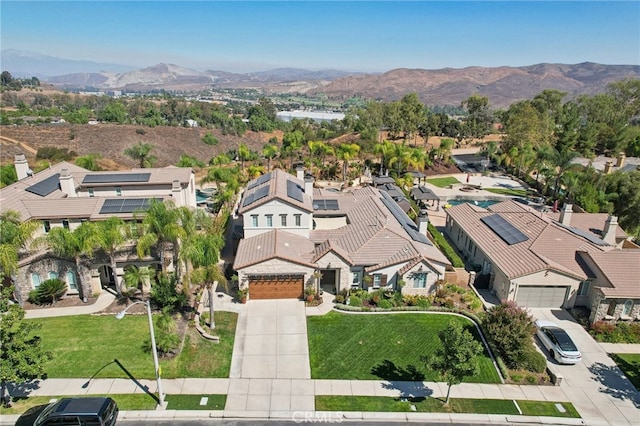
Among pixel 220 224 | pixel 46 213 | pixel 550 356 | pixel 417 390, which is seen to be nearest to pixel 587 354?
pixel 550 356

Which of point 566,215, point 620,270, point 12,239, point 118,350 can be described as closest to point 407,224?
point 566,215

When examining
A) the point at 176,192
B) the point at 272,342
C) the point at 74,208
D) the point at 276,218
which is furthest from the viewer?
the point at 176,192

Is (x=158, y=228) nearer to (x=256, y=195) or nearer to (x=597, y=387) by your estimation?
(x=256, y=195)

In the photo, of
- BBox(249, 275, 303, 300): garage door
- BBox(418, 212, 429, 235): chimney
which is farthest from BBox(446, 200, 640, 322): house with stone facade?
BBox(249, 275, 303, 300): garage door

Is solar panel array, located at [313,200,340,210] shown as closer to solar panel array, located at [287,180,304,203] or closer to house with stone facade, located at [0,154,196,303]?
solar panel array, located at [287,180,304,203]

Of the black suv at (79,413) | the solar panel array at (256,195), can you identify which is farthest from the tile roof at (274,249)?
the black suv at (79,413)

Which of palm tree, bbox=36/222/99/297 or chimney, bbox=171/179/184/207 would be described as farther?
chimney, bbox=171/179/184/207

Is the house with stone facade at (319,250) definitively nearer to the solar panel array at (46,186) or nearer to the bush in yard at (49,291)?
the bush in yard at (49,291)
